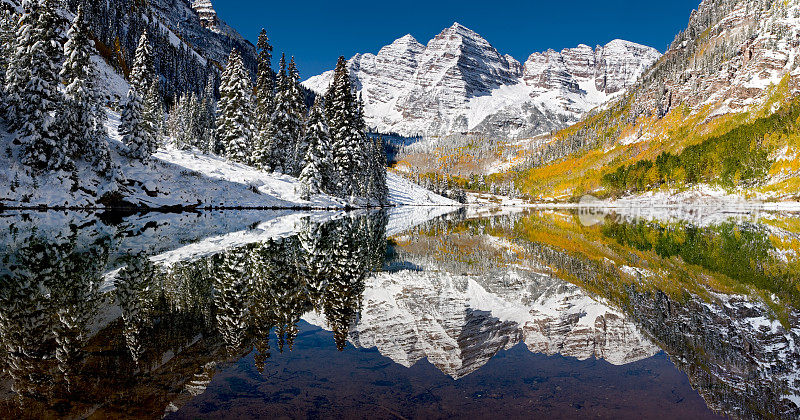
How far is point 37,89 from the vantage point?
41.3m

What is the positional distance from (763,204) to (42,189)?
131 m

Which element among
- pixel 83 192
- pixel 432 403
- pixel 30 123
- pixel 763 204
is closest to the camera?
pixel 432 403

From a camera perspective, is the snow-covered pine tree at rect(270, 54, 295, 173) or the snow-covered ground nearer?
the snow-covered ground

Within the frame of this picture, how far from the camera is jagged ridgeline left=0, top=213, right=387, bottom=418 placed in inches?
239

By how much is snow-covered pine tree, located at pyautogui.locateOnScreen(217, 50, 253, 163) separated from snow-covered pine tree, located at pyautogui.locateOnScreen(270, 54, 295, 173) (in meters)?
3.98

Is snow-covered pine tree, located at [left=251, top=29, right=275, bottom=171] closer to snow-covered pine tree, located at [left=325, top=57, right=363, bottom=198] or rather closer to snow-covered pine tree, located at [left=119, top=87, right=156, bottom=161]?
snow-covered pine tree, located at [left=325, top=57, right=363, bottom=198]

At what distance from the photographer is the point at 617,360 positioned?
8.37 metres

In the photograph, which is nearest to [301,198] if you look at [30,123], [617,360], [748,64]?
[30,123]

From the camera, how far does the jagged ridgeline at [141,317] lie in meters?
6.06

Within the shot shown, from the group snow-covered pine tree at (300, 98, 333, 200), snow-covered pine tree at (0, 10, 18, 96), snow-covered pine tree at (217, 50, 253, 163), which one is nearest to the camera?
snow-covered pine tree at (0, 10, 18, 96)

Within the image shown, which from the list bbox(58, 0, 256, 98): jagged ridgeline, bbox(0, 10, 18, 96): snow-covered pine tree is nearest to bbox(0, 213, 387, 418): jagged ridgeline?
bbox(0, 10, 18, 96): snow-covered pine tree

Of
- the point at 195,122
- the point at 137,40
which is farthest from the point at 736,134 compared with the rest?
the point at 137,40

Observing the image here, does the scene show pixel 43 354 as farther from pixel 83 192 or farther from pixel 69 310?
pixel 83 192

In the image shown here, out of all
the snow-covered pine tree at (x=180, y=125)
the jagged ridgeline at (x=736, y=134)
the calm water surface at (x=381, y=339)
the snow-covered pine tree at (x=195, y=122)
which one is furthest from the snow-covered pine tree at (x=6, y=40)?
the jagged ridgeline at (x=736, y=134)
